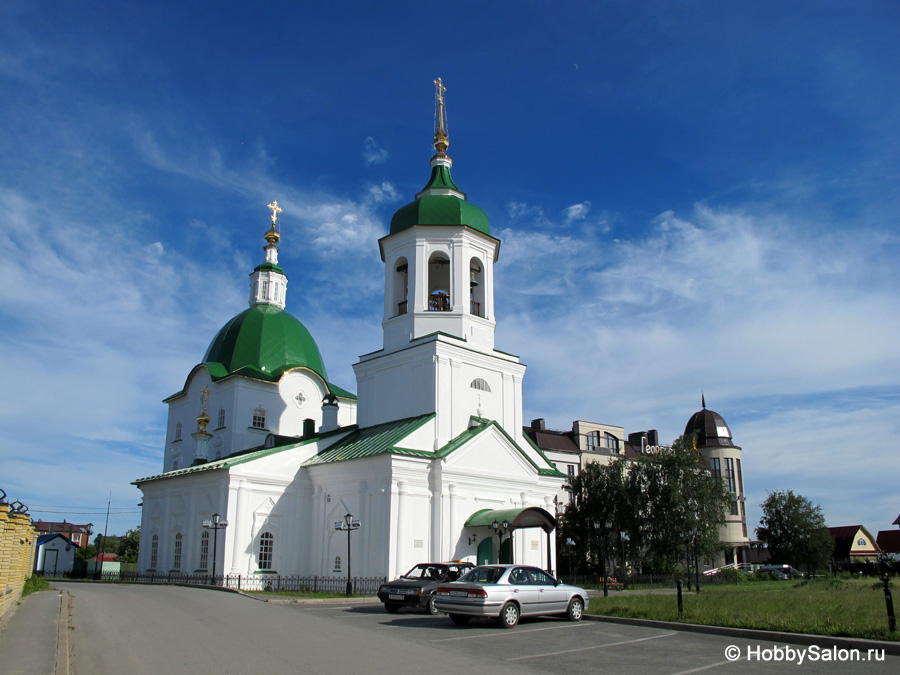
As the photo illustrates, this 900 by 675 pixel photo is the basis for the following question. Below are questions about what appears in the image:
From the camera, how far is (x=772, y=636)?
1199cm

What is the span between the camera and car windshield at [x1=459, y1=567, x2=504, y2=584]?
561 inches

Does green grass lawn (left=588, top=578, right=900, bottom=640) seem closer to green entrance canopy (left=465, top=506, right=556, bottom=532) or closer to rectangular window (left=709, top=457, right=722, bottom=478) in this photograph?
green entrance canopy (left=465, top=506, right=556, bottom=532)

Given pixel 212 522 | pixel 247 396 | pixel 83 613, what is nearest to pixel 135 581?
pixel 212 522

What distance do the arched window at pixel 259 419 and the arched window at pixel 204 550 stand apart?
36.5 feet

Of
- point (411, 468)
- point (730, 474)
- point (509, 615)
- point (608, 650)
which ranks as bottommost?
point (608, 650)

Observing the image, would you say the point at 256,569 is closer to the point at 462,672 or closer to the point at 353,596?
the point at 353,596

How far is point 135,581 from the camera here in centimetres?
3216

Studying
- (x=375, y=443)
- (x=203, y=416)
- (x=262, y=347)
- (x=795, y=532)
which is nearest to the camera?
(x=375, y=443)

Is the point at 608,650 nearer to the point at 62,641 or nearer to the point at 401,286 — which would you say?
the point at 62,641

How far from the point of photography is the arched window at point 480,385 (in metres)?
29.1

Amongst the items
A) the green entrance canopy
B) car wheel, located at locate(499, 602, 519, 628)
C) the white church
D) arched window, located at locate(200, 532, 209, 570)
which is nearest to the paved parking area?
car wheel, located at locate(499, 602, 519, 628)

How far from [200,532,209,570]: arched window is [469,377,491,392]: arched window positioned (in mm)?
12314

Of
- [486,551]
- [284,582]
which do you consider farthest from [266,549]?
[486,551]

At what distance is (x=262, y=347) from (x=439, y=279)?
14.7m
